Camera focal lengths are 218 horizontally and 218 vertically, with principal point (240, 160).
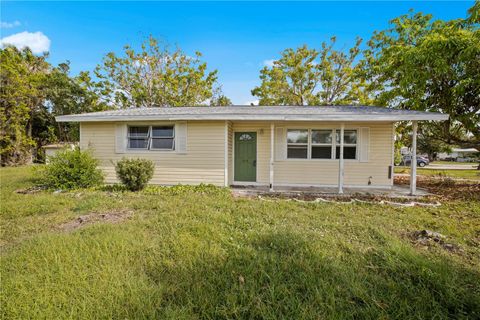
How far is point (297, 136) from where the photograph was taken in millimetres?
8555

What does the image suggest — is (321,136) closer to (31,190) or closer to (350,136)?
(350,136)

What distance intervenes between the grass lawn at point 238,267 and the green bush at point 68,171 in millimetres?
2720

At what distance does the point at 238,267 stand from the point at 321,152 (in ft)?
22.1

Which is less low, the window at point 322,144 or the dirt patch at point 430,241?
the window at point 322,144

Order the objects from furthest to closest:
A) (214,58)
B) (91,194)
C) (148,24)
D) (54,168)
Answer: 1. (214,58)
2. (148,24)
3. (54,168)
4. (91,194)

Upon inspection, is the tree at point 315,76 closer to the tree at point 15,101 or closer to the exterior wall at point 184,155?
the exterior wall at point 184,155

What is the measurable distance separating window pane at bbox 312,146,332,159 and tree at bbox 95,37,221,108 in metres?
15.0

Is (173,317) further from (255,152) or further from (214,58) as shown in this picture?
(214,58)

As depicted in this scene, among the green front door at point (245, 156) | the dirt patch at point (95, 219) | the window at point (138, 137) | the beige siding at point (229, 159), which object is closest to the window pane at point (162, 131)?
the window at point (138, 137)

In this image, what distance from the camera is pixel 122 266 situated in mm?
2754

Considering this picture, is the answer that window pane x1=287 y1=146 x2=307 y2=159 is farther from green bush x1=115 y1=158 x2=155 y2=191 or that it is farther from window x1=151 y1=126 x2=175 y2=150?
green bush x1=115 y1=158 x2=155 y2=191

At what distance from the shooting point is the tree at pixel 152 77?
19.5 meters

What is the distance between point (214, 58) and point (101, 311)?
2102 centimetres

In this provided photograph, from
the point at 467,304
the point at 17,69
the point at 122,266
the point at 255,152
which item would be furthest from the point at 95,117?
the point at 17,69
